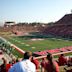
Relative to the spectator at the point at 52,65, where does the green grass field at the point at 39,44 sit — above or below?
below

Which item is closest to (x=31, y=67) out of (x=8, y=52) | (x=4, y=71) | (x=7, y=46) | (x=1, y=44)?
(x=4, y=71)

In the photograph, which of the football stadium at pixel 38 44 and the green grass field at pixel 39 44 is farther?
the green grass field at pixel 39 44

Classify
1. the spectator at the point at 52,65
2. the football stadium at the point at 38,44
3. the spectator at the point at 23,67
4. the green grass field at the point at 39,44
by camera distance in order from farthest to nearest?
the green grass field at the point at 39,44
the football stadium at the point at 38,44
the spectator at the point at 52,65
the spectator at the point at 23,67

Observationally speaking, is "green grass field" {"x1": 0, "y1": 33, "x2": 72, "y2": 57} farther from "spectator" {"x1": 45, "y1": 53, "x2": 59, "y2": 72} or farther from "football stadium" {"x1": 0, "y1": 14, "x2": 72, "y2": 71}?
"spectator" {"x1": 45, "y1": 53, "x2": 59, "y2": 72}

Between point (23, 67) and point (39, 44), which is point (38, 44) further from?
point (23, 67)

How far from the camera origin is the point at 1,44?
109ft

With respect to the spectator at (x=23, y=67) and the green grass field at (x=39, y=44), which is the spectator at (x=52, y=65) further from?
the green grass field at (x=39, y=44)

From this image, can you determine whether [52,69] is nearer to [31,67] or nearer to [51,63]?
[51,63]

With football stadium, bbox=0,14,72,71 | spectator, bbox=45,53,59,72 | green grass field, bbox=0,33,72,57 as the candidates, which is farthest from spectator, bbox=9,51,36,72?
green grass field, bbox=0,33,72,57

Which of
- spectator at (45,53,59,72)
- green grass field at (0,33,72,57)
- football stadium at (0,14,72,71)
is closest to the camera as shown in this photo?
spectator at (45,53,59,72)

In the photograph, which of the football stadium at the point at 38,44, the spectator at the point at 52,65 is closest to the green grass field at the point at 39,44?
the football stadium at the point at 38,44

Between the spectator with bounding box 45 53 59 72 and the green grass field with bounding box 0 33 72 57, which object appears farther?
the green grass field with bounding box 0 33 72 57

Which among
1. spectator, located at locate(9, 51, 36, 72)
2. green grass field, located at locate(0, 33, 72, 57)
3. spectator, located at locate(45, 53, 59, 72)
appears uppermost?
spectator, located at locate(9, 51, 36, 72)

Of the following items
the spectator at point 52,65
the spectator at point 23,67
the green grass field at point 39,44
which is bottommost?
the green grass field at point 39,44
